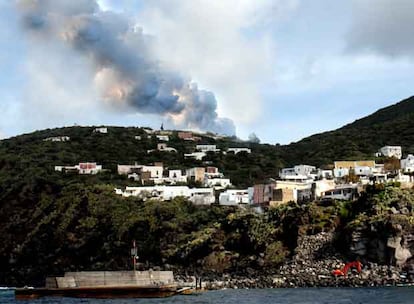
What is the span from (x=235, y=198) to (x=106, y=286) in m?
61.5

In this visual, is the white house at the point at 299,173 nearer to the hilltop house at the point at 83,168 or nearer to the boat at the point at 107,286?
the hilltop house at the point at 83,168

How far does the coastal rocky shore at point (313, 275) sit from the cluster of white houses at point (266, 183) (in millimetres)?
17849

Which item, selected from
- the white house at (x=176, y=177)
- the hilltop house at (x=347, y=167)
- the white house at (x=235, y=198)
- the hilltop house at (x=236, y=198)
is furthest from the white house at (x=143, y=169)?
the hilltop house at (x=347, y=167)

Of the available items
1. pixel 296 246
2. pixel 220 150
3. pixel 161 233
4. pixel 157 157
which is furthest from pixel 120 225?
pixel 220 150

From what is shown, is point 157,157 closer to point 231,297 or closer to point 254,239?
point 254,239

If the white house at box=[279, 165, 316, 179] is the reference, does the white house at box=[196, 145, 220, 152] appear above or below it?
above

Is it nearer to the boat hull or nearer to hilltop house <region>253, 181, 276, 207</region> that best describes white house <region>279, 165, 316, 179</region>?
hilltop house <region>253, 181, 276, 207</region>

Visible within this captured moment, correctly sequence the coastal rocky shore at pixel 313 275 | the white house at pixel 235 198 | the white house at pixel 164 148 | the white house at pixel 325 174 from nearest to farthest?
the coastal rocky shore at pixel 313 275, the white house at pixel 235 198, the white house at pixel 325 174, the white house at pixel 164 148

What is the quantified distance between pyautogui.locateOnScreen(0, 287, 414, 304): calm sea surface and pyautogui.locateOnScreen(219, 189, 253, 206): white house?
51.2m

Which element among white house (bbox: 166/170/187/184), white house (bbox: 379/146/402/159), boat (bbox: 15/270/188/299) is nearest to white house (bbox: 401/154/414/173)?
white house (bbox: 379/146/402/159)

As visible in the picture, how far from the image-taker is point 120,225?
11244 centimetres

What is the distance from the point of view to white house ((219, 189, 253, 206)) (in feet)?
413

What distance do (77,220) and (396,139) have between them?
91372mm

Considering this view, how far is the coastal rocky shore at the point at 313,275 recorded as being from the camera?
7894 centimetres
